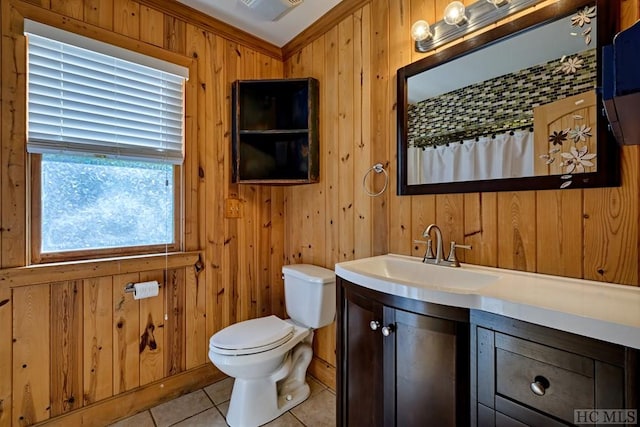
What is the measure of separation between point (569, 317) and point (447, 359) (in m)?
0.36

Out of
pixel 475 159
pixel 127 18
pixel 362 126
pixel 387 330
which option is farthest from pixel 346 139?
pixel 127 18

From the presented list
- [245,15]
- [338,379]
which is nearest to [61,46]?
[245,15]

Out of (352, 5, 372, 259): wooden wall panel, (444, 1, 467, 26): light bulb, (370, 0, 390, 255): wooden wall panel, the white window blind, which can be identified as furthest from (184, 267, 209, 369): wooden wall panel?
(444, 1, 467, 26): light bulb

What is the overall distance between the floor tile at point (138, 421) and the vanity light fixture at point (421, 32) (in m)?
2.46

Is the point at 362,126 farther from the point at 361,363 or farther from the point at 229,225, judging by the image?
the point at 361,363

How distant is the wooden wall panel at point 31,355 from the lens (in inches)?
54.9

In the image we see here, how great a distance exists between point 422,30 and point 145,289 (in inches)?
78.7

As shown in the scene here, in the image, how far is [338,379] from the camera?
4.24 feet

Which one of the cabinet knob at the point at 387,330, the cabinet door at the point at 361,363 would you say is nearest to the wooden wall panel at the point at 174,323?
the cabinet door at the point at 361,363

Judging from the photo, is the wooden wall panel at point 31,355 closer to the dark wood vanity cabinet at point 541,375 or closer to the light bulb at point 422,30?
the dark wood vanity cabinet at point 541,375

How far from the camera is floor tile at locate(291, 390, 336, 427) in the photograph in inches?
63.9

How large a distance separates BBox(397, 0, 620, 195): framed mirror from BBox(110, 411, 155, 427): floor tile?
1.88 m

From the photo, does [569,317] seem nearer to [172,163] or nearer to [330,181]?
[330,181]

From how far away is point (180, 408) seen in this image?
1744 mm
